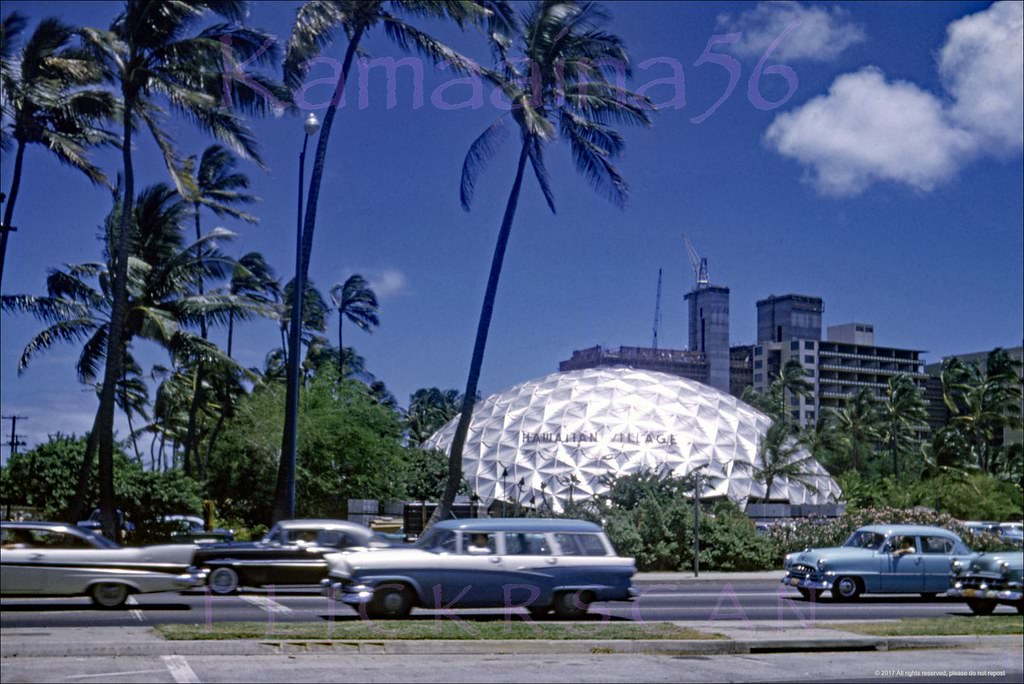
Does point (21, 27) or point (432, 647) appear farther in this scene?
point (21, 27)

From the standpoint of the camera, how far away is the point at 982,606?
64.4ft

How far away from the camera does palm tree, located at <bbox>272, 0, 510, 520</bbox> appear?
28750mm

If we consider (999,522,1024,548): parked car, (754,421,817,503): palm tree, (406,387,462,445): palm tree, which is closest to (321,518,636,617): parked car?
(999,522,1024,548): parked car

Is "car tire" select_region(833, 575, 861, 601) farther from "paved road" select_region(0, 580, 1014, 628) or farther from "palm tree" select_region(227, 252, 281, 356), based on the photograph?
"palm tree" select_region(227, 252, 281, 356)

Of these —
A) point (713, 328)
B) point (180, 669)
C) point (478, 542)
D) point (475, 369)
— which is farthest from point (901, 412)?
point (180, 669)

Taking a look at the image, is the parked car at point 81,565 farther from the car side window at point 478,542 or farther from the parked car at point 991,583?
the parked car at point 991,583

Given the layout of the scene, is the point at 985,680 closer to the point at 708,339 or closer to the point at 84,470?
the point at 84,470

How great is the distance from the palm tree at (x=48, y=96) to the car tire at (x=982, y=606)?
2255cm

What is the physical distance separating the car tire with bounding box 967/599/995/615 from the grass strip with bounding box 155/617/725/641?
23.7 ft

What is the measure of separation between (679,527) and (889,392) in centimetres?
5916

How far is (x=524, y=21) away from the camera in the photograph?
31562mm

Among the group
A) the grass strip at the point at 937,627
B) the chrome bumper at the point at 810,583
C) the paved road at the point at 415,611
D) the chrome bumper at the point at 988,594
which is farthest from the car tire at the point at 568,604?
the chrome bumper at the point at 988,594

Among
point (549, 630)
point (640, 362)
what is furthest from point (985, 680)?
point (640, 362)

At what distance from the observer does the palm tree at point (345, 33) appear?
28.8m
